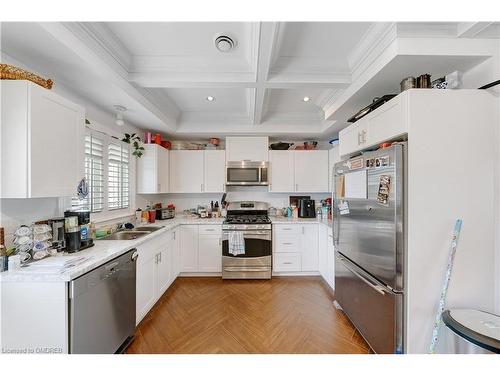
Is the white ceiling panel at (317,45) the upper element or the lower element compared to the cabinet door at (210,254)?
upper

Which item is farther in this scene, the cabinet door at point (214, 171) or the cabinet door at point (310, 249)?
the cabinet door at point (214, 171)

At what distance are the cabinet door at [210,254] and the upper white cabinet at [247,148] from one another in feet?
4.62

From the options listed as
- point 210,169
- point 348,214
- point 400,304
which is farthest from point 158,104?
point 400,304

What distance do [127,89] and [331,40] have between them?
1.89 metres

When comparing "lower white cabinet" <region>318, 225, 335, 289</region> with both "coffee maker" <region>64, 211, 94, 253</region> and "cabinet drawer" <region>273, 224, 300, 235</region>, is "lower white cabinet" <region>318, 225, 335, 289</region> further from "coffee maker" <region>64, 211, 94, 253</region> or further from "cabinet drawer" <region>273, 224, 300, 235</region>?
"coffee maker" <region>64, 211, 94, 253</region>

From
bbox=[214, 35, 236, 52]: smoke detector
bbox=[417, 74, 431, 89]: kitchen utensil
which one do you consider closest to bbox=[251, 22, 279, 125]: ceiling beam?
bbox=[214, 35, 236, 52]: smoke detector

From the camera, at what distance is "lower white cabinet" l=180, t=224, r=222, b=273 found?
330 cm

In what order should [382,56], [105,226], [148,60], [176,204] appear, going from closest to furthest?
[382,56]
[148,60]
[105,226]
[176,204]

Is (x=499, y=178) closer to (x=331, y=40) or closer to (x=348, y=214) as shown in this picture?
(x=348, y=214)

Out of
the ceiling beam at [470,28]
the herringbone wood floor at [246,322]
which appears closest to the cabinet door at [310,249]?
the herringbone wood floor at [246,322]

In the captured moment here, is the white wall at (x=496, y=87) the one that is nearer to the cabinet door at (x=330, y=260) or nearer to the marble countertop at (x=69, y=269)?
the cabinet door at (x=330, y=260)

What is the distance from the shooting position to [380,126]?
1.72 metres

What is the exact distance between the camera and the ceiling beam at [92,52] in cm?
129

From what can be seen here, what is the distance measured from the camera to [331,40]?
1.70 metres
